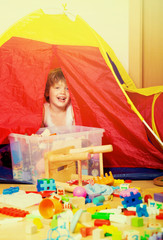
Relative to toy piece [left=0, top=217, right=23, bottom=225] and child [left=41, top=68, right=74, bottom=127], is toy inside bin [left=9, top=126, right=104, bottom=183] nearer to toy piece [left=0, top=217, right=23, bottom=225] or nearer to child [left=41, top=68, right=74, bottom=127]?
child [left=41, top=68, right=74, bottom=127]

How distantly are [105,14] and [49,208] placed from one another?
68.8 inches

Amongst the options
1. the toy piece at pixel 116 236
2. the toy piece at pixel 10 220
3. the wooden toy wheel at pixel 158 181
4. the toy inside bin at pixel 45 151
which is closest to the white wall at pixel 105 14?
the toy inside bin at pixel 45 151

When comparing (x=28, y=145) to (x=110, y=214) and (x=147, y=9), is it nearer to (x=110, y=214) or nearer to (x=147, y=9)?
(x=110, y=214)

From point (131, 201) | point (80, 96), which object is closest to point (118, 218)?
point (131, 201)

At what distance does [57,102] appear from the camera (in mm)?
2174

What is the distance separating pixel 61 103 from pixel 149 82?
0.81 m

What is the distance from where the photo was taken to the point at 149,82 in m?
2.64

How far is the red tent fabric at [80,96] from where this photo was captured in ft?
6.20

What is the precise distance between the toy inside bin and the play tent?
7 centimetres

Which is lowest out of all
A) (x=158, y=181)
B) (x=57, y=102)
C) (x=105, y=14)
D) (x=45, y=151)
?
(x=158, y=181)

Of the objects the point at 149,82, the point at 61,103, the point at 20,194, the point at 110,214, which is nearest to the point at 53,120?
the point at 61,103

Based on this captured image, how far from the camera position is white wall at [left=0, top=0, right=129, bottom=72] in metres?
2.53

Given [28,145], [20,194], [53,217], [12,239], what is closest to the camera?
[12,239]

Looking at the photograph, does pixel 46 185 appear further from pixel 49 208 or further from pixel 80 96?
pixel 80 96
